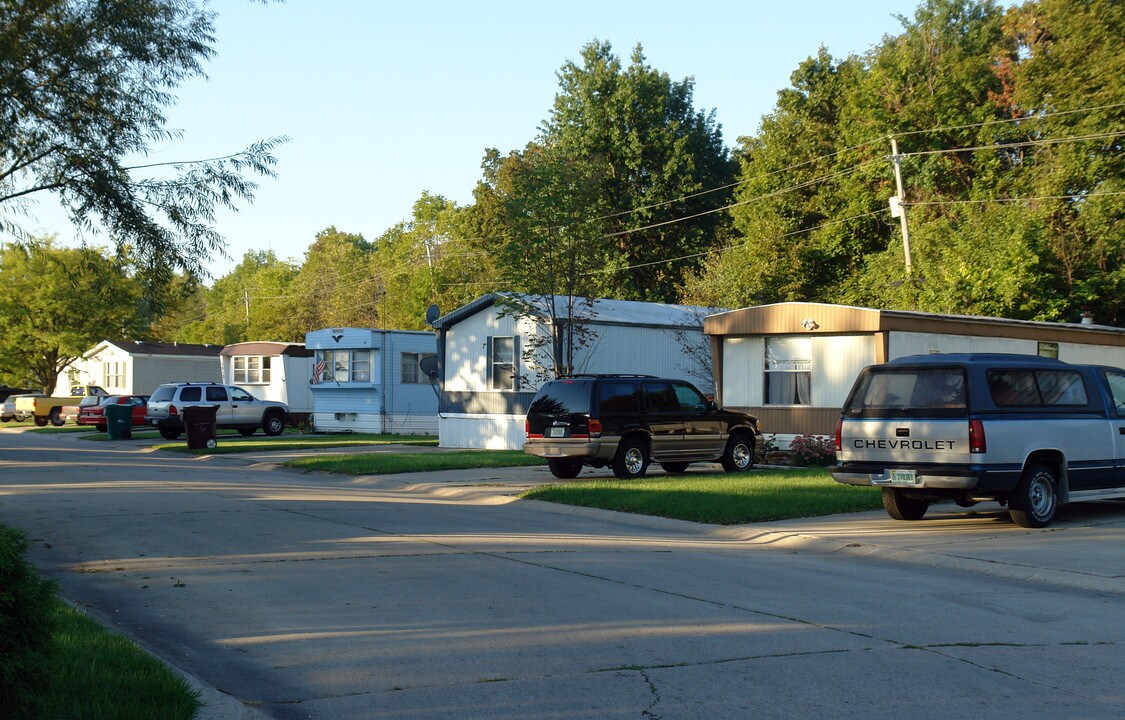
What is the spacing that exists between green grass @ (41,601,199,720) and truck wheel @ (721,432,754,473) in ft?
52.2

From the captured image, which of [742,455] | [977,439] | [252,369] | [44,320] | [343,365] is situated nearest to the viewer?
[977,439]

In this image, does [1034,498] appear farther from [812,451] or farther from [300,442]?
→ [300,442]

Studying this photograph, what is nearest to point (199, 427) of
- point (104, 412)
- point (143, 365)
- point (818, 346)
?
point (104, 412)

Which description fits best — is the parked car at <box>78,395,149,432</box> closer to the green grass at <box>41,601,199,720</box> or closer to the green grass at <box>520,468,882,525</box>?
the green grass at <box>520,468,882,525</box>

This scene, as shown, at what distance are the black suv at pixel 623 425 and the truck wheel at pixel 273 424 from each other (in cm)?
2138

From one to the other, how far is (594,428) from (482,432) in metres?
11.2

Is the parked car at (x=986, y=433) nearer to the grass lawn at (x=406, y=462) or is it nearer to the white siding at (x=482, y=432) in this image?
the grass lawn at (x=406, y=462)

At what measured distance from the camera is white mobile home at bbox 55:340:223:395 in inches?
2228

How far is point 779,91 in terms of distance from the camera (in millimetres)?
51312

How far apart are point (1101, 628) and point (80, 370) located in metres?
61.3

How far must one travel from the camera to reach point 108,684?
19.9 feet

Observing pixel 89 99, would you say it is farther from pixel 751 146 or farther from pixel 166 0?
pixel 751 146

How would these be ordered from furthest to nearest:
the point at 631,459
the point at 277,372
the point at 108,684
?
1. the point at 277,372
2. the point at 631,459
3. the point at 108,684

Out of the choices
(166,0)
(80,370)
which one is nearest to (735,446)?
(166,0)
